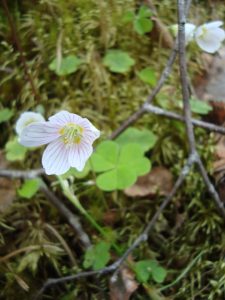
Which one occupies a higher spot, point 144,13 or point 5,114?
point 144,13

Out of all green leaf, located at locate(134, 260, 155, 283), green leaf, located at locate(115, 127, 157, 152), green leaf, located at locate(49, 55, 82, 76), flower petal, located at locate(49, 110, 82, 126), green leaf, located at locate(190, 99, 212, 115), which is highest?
flower petal, located at locate(49, 110, 82, 126)

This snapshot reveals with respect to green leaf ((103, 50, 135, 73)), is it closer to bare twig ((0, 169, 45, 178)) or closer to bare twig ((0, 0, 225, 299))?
bare twig ((0, 0, 225, 299))

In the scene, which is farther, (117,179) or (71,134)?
(117,179)

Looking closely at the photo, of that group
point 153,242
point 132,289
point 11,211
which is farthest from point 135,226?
point 11,211

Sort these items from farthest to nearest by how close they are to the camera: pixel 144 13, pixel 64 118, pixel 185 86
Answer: pixel 144 13, pixel 185 86, pixel 64 118

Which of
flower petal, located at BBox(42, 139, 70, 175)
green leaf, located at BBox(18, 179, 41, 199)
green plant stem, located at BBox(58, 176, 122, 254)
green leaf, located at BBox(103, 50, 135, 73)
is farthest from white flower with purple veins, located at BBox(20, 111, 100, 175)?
green leaf, located at BBox(103, 50, 135, 73)

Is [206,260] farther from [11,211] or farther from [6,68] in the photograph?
[6,68]

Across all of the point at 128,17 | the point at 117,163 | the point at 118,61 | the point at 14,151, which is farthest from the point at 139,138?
the point at 128,17

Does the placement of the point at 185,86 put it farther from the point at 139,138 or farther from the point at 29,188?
the point at 29,188
